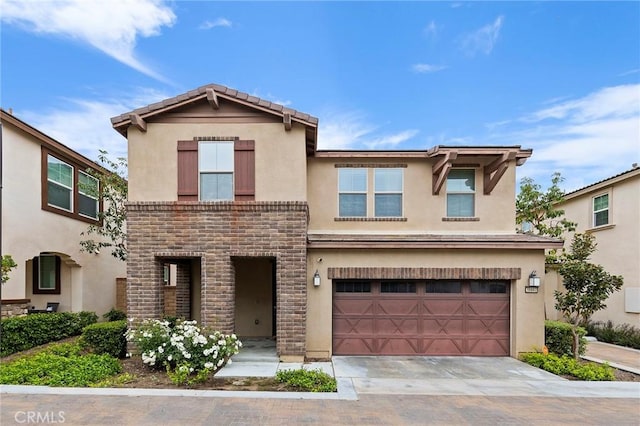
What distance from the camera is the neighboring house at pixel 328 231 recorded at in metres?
9.07

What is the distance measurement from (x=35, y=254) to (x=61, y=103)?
8420 mm

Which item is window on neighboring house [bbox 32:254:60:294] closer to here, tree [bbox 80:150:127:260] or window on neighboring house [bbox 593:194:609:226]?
tree [bbox 80:150:127:260]

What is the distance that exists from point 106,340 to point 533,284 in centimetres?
1108

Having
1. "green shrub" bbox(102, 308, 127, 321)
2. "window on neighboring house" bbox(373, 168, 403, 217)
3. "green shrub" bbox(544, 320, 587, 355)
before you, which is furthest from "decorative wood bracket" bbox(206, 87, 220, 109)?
"green shrub" bbox(544, 320, 587, 355)

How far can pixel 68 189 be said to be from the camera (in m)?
13.0

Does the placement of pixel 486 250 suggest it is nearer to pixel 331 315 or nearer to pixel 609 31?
pixel 331 315

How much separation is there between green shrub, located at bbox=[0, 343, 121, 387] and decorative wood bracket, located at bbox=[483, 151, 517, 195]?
10.9m

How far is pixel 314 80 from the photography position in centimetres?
1848

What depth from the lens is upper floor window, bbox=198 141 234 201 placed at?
9312 millimetres

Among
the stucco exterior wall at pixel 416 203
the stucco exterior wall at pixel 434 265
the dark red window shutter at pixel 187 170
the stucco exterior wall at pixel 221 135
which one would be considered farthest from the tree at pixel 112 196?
the stucco exterior wall at pixel 434 265

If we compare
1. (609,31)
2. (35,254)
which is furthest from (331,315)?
(609,31)

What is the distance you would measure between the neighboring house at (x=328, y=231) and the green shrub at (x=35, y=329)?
3.80 m

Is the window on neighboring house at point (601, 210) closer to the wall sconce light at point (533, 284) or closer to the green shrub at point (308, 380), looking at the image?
the wall sconce light at point (533, 284)

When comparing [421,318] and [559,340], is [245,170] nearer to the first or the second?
[421,318]
